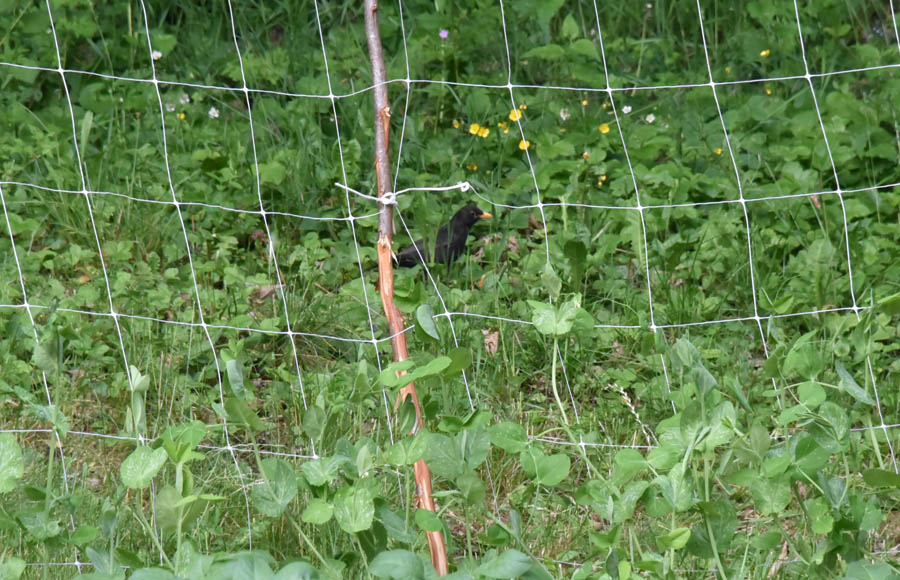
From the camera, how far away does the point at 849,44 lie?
17.2 ft

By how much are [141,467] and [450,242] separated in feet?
6.69

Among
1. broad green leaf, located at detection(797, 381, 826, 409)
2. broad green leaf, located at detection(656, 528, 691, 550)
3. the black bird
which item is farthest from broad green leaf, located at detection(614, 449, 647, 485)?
the black bird

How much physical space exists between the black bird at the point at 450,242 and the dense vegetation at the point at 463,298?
2.6 inches

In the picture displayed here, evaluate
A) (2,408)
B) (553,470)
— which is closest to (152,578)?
(553,470)

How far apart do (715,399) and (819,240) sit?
1755mm

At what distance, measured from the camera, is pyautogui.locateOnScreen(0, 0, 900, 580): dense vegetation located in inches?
76.0

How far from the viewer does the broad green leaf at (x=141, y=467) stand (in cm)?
185

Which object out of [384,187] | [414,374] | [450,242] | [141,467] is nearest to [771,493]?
[414,374]

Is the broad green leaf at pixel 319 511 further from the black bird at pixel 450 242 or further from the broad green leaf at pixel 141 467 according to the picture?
the black bird at pixel 450 242

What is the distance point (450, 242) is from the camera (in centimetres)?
379

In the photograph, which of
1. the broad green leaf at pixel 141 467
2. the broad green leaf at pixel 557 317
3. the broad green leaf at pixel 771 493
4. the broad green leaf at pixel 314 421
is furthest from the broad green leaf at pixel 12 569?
the broad green leaf at pixel 771 493

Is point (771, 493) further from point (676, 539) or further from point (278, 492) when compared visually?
point (278, 492)

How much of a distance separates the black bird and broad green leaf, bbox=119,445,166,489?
1.88 meters

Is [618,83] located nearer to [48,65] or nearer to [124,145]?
[124,145]
